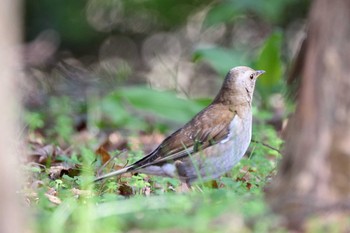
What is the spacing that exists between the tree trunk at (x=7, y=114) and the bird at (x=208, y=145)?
260 cm

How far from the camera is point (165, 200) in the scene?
15.4ft

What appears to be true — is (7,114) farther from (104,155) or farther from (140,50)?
(140,50)

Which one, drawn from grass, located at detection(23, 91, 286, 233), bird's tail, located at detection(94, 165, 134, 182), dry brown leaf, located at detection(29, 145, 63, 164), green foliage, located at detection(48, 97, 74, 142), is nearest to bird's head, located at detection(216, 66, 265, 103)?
grass, located at detection(23, 91, 286, 233)

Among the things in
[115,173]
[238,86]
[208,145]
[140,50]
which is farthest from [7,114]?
[140,50]

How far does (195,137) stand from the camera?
6.90m

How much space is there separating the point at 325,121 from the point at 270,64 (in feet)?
18.9

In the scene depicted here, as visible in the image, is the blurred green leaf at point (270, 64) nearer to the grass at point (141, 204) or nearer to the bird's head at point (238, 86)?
the bird's head at point (238, 86)

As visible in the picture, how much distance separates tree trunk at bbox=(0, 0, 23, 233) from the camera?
11.5 feet

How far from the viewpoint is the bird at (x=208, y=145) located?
6.62 metres

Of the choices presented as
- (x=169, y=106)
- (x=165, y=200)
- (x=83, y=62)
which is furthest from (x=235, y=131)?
(x=83, y=62)

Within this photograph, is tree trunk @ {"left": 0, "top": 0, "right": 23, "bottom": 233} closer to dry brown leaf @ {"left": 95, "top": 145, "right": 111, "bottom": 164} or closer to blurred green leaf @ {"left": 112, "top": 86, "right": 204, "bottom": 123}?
dry brown leaf @ {"left": 95, "top": 145, "right": 111, "bottom": 164}

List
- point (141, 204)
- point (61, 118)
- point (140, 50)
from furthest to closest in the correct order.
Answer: point (140, 50)
point (61, 118)
point (141, 204)

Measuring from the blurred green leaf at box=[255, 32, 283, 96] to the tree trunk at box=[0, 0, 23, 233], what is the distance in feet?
21.5

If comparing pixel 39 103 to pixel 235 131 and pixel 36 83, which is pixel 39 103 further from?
pixel 235 131
